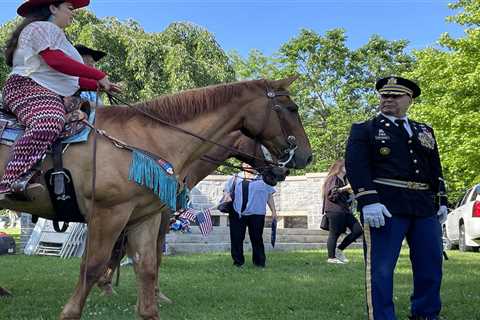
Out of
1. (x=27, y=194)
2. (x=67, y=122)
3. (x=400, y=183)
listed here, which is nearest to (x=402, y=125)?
(x=400, y=183)

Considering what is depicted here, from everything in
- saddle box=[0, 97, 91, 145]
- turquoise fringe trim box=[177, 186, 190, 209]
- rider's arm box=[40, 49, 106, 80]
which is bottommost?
turquoise fringe trim box=[177, 186, 190, 209]

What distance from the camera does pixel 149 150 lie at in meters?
5.16

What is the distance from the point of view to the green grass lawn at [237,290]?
677cm

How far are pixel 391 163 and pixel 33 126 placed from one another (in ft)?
10.3

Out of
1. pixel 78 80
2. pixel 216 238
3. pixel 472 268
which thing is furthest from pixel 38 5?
pixel 216 238

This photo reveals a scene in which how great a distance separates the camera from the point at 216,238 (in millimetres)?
17359

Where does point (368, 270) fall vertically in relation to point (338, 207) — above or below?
below

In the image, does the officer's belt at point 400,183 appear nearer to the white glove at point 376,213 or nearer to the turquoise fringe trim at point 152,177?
the white glove at point 376,213

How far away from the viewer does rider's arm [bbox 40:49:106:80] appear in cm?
479

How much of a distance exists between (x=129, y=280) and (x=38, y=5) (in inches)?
214

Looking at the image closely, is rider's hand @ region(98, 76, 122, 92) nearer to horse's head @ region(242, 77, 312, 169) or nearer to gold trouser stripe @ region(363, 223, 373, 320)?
horse's head @ region(242, 77, 312, 169)

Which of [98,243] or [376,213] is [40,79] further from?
[376,213]

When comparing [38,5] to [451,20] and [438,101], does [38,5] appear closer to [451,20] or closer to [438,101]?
[438,101]

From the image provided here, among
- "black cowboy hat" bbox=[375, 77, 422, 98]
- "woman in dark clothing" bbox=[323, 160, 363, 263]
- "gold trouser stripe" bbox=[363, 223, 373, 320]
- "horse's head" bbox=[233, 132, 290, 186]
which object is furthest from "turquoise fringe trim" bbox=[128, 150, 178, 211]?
"woman in dark clothing" bbox=[323, 160, 363, 263]
